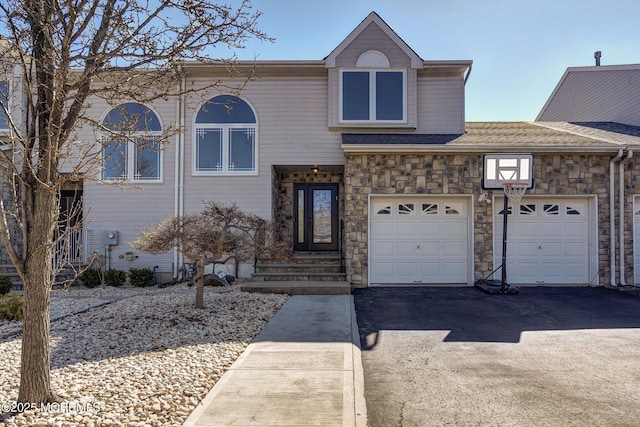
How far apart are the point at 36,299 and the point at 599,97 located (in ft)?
56.5

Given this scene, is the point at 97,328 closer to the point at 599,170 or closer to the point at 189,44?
the point at 189,44

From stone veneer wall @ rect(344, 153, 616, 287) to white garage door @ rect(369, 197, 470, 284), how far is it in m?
0.31

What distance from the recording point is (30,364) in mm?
3215

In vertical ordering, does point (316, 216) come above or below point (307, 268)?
above

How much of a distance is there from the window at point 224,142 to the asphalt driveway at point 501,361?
5.36 meters

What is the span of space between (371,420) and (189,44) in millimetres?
3645

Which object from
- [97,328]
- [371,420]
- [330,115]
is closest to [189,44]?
[371,420]

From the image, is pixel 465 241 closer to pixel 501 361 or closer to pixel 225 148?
pixel 501 361

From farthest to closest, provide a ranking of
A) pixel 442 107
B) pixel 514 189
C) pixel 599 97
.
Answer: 1. pixel 599 97
2. pixel 442 107
3. pixel 514 189

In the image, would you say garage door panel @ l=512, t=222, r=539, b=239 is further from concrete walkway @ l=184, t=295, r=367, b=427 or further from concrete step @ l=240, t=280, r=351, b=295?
concrete walkway @ l=184, t=295, r=367, b=427

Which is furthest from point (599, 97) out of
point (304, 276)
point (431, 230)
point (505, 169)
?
point (304, 276)

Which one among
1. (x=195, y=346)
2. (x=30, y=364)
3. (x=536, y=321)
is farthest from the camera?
(x=536, y=321)

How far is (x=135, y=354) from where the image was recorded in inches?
187

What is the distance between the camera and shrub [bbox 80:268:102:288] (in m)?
10.4
